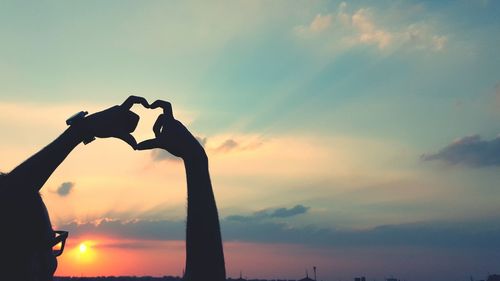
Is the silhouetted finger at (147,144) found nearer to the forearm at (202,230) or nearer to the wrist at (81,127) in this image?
the forearm at (202,230)

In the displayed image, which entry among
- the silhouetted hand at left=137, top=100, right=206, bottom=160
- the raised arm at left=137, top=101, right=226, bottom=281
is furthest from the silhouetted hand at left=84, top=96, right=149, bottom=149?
the raised arm at left=137, top=101, right=226, bottom=281

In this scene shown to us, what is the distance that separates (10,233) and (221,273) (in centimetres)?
351

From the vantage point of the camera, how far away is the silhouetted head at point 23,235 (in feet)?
18.4

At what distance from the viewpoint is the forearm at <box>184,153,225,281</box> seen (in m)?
3.44

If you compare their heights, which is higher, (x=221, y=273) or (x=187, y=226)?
(x=187, y=226)

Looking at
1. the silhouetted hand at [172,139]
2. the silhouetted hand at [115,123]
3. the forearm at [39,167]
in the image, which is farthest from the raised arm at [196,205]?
the forearm at [39,167]

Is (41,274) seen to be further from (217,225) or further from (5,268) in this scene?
(217,225)

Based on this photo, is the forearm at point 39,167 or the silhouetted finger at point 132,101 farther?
the forearm at point 39,167

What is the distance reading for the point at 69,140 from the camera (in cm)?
612

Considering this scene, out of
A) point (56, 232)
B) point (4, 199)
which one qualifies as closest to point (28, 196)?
point (4, 199)

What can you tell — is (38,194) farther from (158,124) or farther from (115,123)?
(158,124)

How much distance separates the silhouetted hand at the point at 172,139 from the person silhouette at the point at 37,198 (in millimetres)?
1278

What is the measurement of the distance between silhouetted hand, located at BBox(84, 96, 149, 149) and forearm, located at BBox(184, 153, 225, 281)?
220 centimetres

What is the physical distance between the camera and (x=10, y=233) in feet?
18.5
